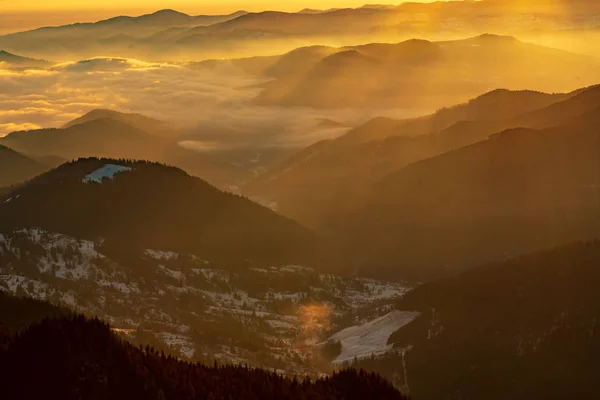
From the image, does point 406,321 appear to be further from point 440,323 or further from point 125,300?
point 125,300

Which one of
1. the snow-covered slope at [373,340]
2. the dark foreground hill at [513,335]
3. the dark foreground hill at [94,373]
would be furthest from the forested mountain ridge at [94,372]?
the snow-covered slope at [373,340]

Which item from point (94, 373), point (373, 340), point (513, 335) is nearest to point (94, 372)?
point (94, 373)

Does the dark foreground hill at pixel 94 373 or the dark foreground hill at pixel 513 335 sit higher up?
the dark foreground hill at pixel 94 373

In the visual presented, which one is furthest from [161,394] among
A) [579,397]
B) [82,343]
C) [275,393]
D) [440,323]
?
[440,323]

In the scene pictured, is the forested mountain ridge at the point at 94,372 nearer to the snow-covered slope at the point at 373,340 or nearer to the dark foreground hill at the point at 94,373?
the dark foreground hill at the point at 94,373

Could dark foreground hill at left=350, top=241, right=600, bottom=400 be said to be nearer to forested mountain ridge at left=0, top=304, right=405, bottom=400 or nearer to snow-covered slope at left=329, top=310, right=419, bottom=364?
snow-covered slope at left=329, top=310, right=419, bottom=364

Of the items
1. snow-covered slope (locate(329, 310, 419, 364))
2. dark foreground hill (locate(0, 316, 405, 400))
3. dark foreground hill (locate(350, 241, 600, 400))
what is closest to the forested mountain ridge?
dark foreground hill (locate(0, 316, 405, 400))

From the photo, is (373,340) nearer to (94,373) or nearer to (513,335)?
(513,335)
